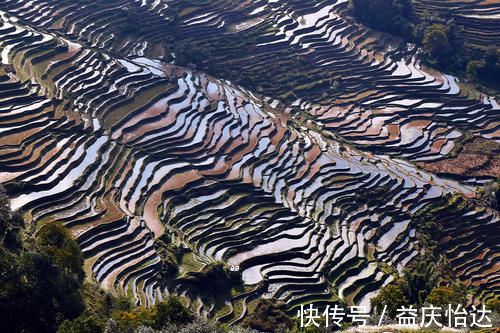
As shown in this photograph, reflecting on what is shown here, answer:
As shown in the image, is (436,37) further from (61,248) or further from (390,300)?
A: (61,248)

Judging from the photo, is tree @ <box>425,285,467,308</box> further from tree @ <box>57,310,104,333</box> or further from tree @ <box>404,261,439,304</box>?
tree @ <box>57,310,104,333</box>

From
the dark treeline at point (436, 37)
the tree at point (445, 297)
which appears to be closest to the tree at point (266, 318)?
the tree at point (445, 297)

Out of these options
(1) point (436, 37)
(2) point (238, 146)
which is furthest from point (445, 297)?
(1) point (436, 37)

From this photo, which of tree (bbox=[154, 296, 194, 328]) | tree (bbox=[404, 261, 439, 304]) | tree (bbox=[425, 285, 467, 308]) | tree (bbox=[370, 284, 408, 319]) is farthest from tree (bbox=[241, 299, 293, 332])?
tree (bbox=[425, 285, 467, 308])

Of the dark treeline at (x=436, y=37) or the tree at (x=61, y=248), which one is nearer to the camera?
the tree at (x=61, y=248)

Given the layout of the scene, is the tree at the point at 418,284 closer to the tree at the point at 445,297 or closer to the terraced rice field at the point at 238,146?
the tree at the point at 445,297

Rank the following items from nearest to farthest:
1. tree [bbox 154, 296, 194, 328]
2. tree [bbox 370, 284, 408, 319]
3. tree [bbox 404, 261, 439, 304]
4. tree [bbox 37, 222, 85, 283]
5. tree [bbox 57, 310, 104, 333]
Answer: tree [bbox 57, 310, 104, 333] → tree [bbox 154, 296, 194, 328] → tree [bbox 37, 222, 85, 283] → tree [bbox 370, 284, 408, 319] → tree [bbox 404, 261, 439, 304]

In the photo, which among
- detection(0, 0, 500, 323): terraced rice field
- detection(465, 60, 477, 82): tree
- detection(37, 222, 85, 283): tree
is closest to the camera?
detection(37, 222, 85, 283): tree

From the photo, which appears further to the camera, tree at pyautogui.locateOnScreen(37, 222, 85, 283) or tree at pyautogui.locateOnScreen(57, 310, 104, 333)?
tree at pyautogui.locateOnScreen(37, 222, 85, 283)
